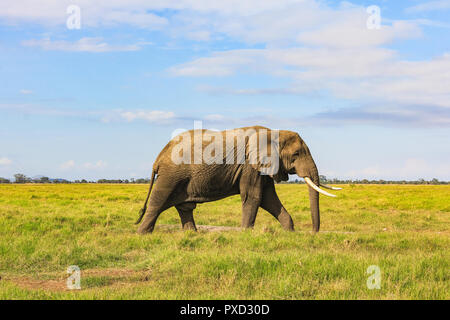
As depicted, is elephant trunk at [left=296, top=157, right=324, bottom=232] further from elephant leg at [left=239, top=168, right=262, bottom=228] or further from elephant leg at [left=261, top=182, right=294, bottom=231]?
elephant leg at [left=239, top=168, right=262, bottom=228]

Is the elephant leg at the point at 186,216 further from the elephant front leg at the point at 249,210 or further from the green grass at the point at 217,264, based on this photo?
the elephant front leg at the point at 249,210

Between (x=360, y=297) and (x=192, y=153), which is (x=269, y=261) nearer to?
(x=360, y=297)

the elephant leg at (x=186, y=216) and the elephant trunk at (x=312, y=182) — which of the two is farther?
the elephant leg at (x=186, y=216)

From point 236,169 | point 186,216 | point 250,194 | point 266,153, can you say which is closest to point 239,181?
point 236,169

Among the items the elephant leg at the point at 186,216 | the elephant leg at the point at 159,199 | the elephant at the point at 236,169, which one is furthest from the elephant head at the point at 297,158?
the elephant leg at the point at 159,199

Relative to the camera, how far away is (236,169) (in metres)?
12.8

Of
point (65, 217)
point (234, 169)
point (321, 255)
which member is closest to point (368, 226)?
point (234, 169)

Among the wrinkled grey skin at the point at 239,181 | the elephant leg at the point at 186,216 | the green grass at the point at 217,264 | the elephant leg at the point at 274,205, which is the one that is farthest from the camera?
the elephant leg at the point at 186,216

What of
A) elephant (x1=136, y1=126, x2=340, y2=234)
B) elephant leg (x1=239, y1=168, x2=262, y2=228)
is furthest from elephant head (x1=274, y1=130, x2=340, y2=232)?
elephant leg (x1=239, y1=168, x2=262, y2=228)

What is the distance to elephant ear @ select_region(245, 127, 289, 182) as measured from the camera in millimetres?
12586

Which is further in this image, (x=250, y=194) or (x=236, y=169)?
(x=236, y=169)

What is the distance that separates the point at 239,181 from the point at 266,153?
105 centimetres

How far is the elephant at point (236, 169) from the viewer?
12617 mm

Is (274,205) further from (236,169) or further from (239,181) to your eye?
(236,169)
